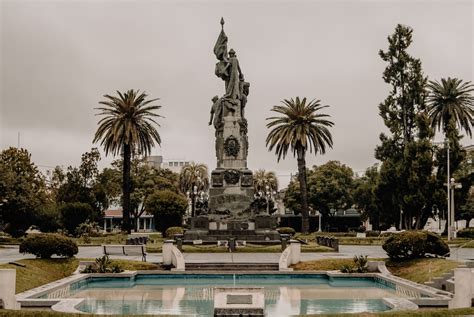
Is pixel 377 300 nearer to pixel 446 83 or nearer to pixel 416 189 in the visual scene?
pixel 416 189

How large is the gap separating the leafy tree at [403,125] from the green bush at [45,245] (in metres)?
33.3

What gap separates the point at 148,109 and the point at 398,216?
97.3 feet

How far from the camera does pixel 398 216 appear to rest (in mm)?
70875

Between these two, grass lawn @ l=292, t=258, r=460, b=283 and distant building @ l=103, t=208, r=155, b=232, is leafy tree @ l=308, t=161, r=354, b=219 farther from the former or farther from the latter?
grass lawn @ l=292, t=258, r=460, b=283

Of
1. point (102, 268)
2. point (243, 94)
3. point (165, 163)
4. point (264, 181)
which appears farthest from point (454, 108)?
point (165, 163)

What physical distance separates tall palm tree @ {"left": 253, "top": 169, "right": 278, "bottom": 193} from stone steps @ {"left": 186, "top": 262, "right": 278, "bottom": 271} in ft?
264

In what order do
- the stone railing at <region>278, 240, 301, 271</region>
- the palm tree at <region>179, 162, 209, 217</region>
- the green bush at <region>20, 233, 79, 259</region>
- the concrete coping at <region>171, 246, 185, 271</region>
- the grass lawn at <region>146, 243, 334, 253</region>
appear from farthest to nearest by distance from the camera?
the palm tree at <region>179, 162, 209, 217</region> < the grass lawn at <region>146, 243, 334, 253</region> < the stone railing at <region>278, 240, 301, 271</region> < the concrete coping at <region>171, 246, 185, 271</region> < the green bush at <region>20, 233, 79, 259</region>

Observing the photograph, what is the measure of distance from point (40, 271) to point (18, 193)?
3459cm

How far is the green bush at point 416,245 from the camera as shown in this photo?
Answer: 87.9 feet

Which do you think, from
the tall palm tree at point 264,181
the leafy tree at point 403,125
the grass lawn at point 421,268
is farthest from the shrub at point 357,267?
the tall palm tree at point 264,181

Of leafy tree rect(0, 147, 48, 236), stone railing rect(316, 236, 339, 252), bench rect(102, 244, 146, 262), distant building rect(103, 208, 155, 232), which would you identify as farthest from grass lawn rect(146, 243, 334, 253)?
distant building rect(103, 208, 155, 232)

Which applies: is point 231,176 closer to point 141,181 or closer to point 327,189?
point 327,189

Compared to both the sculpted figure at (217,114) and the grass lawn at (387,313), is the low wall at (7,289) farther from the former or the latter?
the sculpted figure at (217,114)

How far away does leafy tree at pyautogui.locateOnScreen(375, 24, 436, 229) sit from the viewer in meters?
54.0
